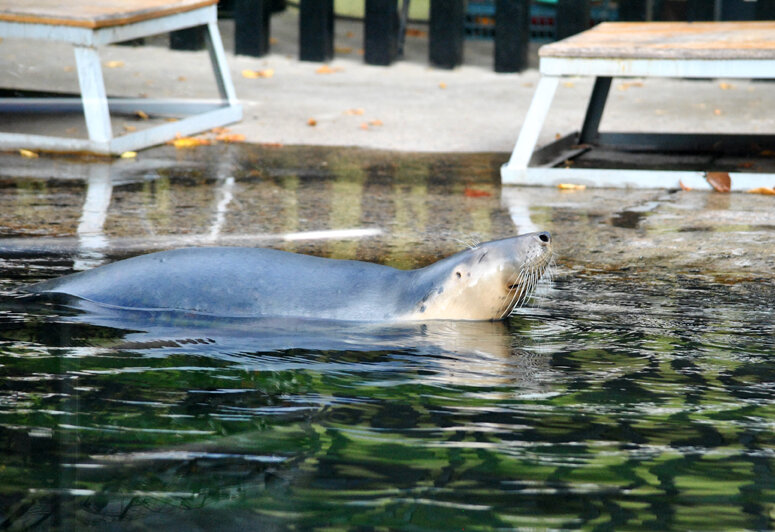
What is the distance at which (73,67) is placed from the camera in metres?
10.1

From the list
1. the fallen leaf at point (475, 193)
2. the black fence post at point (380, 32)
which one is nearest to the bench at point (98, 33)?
the fallen leaf at point (475, 193)

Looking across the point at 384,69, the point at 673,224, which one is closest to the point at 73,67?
the point at 384,69

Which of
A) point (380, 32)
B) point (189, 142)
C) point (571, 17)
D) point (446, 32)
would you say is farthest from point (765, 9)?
point (189, 142)

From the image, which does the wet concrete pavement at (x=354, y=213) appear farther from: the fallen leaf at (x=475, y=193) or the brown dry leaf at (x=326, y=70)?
the brown dry leaf at (x=326, y=70)

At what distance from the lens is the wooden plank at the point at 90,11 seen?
691 centimetres

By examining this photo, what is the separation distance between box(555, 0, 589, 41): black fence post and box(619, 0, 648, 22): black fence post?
34 cm

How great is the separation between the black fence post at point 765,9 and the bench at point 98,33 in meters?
4.77

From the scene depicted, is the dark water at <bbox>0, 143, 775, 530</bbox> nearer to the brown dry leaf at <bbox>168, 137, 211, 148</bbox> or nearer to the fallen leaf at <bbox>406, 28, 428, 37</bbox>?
the brown dry leaf at <bbox>168, 137, 211, 148</bbox>

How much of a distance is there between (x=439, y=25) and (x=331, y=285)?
282 inches

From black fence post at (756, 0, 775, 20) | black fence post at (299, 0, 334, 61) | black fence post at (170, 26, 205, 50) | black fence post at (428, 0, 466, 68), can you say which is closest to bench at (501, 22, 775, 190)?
black fence post at (756, 0, 775, 20)

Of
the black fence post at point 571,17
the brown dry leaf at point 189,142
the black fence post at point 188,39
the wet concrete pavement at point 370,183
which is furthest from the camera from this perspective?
the black fence post at point 188,39

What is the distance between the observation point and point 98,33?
6.97 metres

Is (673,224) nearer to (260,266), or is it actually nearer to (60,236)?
(260,266)

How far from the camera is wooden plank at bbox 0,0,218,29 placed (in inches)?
272
